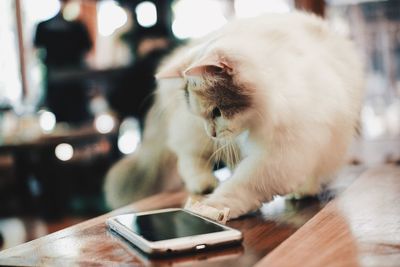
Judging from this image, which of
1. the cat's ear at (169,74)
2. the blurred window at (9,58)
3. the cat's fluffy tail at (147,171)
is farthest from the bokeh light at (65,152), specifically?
the cat's ear at (169,74)

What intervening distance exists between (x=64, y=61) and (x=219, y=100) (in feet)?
10.1

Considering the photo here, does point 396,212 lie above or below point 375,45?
below

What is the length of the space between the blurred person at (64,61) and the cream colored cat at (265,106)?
2.72 meters

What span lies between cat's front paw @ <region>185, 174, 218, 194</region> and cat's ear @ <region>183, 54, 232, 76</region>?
333mm

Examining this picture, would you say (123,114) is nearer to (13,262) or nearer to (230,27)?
(230,27)

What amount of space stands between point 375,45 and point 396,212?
2730 mm

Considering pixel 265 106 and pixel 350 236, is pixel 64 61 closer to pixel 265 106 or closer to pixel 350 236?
pixel 265 106

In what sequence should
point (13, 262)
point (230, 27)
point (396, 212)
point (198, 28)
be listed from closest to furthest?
1. point (13, 262)
2. point (396, 212)
3. point (230, 27)
4. point (198, 28)

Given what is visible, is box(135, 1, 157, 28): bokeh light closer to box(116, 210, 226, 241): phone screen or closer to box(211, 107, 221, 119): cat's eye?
box(211, 107, 221, 119): cat's eye

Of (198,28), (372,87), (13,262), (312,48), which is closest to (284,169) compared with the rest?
(312,48)

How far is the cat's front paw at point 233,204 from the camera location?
0.94 metres

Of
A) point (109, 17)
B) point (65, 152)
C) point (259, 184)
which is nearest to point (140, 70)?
point (65, 152)

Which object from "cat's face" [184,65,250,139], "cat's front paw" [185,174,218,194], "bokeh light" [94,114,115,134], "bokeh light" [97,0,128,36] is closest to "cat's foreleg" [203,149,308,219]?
"cat's face" [184,65,250,139]

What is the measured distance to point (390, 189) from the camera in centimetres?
108
